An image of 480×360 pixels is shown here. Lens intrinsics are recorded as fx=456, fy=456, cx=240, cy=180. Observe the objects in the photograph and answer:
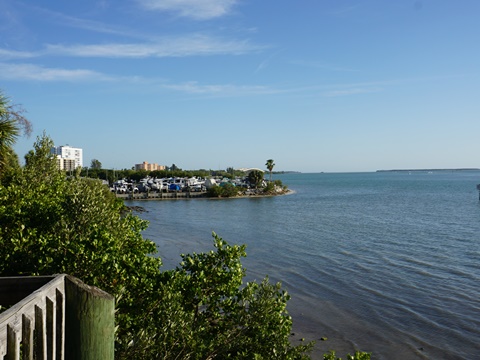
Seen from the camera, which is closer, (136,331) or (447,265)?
(136,331)

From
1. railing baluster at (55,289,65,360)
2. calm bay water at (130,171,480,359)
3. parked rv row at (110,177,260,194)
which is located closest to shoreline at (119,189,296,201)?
parked rv row at (110,177,260,194)

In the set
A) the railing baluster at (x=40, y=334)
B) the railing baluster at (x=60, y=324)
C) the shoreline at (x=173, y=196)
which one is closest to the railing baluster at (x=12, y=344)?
the railing baluster at (x=40, y=334)

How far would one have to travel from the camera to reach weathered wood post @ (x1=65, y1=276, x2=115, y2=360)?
2.54 meters

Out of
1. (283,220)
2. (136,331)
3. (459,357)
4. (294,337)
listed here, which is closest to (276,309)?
(136,331)

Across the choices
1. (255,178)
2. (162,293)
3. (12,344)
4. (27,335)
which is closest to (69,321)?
(27,335)

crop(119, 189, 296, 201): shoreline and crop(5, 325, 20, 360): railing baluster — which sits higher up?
crop(5, 325, 20, 360): railing baluster

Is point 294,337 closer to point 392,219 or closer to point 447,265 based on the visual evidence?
point 447,265

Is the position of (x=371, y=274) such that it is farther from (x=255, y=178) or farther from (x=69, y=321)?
(x=255, y=178)

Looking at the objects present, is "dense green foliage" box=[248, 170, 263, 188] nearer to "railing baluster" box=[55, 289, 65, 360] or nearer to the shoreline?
the shoreline

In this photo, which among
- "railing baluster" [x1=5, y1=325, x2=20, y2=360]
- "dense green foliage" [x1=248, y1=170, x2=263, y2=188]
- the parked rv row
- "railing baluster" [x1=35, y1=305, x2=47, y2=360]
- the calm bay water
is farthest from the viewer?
"dense green foliage" [x1=248, y1=170, x2=263, y2=188]

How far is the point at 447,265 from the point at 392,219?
2376cm

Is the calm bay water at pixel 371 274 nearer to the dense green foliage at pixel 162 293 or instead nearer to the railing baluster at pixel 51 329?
the dense green foliage at pixel 162 293

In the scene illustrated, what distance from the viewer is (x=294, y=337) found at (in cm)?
1477

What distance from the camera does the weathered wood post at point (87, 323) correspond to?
2.54m
